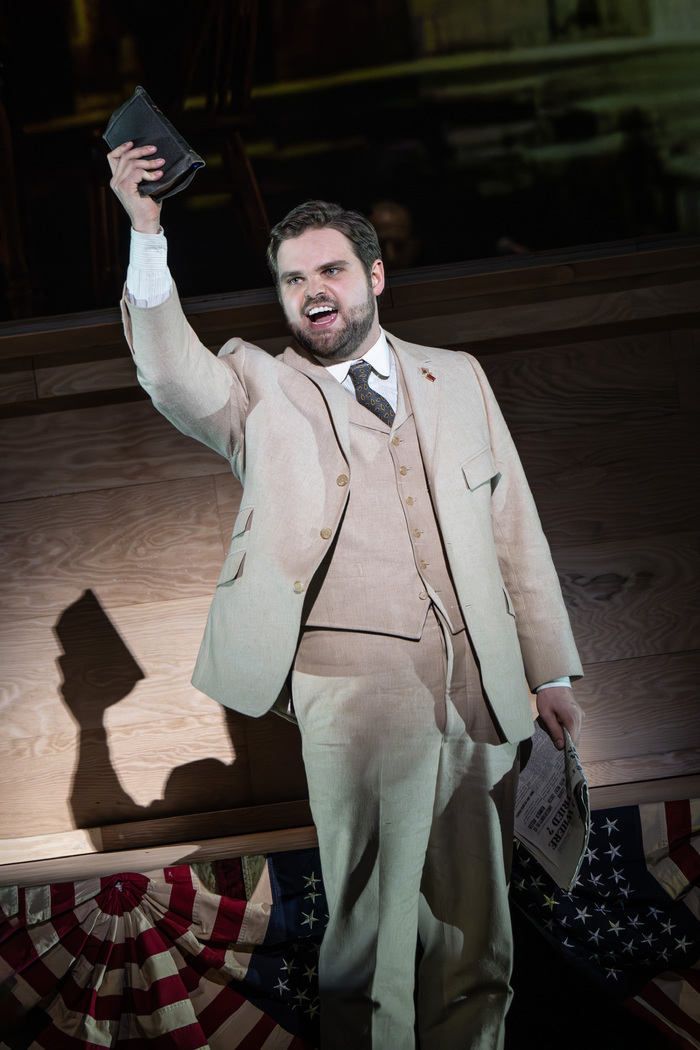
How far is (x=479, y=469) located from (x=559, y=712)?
0.54 m

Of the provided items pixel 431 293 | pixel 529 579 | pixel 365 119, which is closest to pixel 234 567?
pixel 529 579

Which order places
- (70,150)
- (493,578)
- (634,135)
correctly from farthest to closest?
(634,135) → (70,150) → (493,578)

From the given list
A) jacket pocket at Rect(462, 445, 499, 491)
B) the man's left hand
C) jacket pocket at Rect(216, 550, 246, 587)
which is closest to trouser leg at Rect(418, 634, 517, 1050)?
the man's left hand

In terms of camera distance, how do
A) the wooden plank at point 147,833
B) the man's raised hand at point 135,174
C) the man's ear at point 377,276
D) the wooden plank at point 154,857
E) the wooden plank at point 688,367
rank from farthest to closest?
1. the wooden plank at point 688,367
2. the wooden plank at point 147,833
3. the wooden plank at point 154,857
4. the man's ear at point 377,276
5. the man's raised hand at point 135,174

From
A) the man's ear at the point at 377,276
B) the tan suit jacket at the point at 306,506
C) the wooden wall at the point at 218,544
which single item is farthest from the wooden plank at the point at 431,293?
the tan suit jacket at the point at 306,506

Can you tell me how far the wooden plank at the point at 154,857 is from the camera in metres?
2.27

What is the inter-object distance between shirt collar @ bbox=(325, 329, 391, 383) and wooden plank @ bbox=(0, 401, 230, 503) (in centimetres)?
79

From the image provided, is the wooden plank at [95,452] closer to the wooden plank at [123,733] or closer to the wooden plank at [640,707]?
the wooden plank at [123,733]

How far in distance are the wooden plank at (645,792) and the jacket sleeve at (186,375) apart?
1.48 meters

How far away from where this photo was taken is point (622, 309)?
2562mm

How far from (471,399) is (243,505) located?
559 mm

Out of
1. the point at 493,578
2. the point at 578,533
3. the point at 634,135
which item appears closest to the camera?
the point at 493,578

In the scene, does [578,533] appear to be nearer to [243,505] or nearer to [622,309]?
[622,309]

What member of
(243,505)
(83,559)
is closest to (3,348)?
(83,559)
